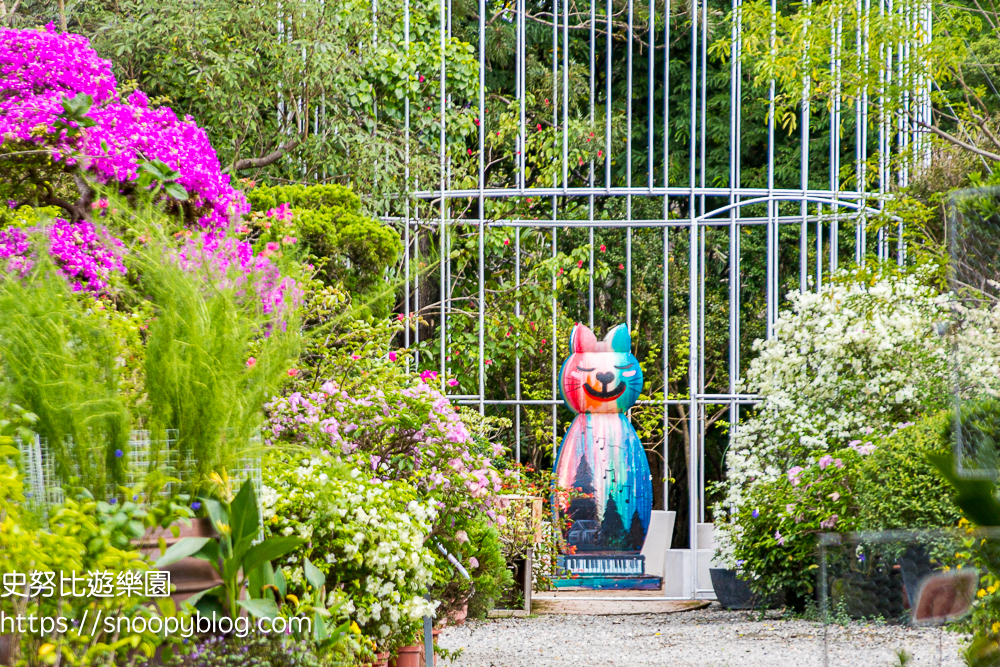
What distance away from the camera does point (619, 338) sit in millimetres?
6375

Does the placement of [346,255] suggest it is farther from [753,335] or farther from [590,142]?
[753,335]

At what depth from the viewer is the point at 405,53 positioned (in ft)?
20.2

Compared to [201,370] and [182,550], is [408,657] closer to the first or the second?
[182,550]

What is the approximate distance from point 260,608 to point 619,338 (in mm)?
4498

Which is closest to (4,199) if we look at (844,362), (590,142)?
(844,362)

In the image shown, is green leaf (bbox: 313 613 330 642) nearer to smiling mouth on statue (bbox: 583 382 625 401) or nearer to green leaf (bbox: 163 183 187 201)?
green leaf (bbox: 163 183 187 201)

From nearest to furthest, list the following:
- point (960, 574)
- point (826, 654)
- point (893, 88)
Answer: point (960, 574) < point (826, 654) < point (893, 88)

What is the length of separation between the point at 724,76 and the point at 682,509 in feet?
12.9

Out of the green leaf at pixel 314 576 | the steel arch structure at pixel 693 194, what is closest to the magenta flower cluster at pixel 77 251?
the green leaf at pixel 314 576

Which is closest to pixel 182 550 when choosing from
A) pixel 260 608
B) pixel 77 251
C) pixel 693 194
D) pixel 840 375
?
pixel 260 608

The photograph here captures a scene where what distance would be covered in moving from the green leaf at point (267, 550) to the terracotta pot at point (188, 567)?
0.23 feet

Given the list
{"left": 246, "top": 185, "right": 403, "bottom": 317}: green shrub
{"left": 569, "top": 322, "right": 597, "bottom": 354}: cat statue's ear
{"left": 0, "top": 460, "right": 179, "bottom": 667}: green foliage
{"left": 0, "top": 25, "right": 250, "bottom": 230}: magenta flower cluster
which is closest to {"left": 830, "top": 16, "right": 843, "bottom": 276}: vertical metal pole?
{"left": 569, "top": 322, "right": 597, "bottom": 354}: cat statue's ear

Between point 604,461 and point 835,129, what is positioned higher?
point 835,129

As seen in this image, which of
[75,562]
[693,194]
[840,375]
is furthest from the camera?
[693,194]
